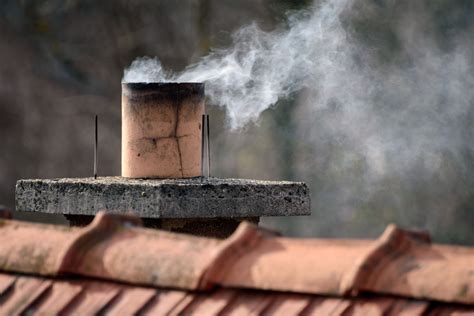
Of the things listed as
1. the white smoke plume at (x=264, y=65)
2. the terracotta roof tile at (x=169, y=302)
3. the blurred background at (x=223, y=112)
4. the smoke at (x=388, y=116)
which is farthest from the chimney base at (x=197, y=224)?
the smoke at (x=388, y=116)

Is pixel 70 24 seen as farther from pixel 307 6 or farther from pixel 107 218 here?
pixel 107 218

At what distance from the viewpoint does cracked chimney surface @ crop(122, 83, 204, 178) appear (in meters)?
8.00

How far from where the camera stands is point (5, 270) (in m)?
4.23

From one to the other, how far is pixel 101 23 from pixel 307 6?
2567mm

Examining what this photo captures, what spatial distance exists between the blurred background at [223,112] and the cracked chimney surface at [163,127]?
5.45 meters

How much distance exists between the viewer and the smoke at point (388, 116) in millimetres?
13617

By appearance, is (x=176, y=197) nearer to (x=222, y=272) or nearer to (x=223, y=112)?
(x=222, y=272)

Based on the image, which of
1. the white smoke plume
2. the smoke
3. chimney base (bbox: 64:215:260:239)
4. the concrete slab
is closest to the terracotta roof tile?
the concrete slab

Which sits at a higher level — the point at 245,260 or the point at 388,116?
the point at 388,116

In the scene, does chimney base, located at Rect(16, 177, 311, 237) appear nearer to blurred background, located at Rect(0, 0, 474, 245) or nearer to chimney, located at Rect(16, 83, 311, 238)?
A: chimney, located at Rect(16, 83, 311, 238)

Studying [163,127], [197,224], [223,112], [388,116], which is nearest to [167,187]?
[197,224]

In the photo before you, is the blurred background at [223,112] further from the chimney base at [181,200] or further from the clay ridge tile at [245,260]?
the clay ridge tile at [245,260]

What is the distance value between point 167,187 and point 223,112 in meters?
6.54

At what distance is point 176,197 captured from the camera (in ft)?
24.6
